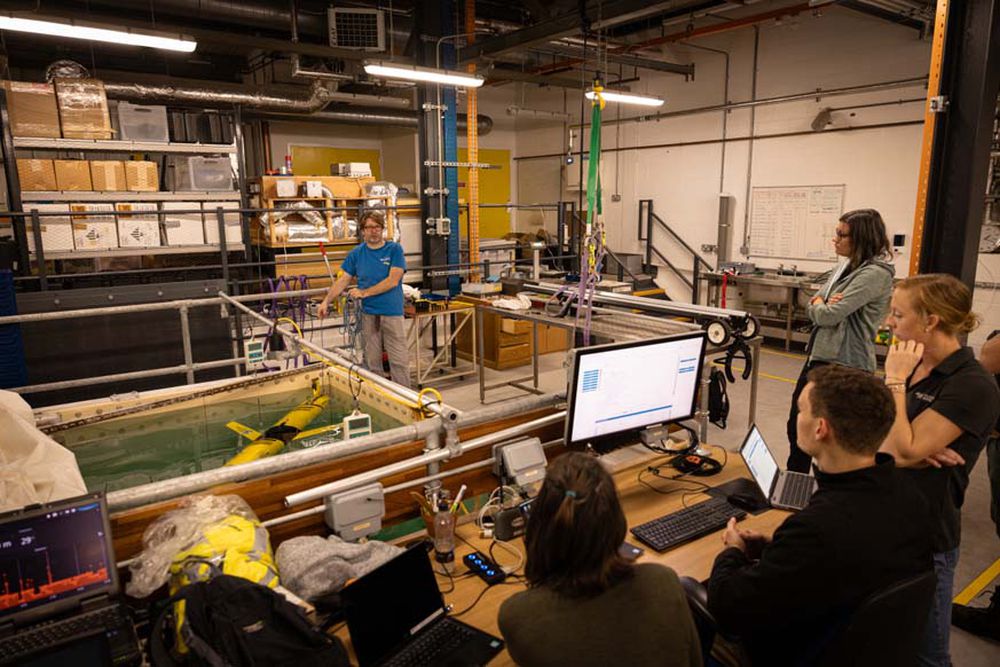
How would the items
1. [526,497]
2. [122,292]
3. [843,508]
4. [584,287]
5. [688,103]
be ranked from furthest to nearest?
[688,103] → [122,292] → [584,287] → [526,497] → [843,508]

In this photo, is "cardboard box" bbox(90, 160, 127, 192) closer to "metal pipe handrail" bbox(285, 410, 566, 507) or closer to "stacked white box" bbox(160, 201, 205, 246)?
"stacked white box" bbox(160, 201, 205, 246)

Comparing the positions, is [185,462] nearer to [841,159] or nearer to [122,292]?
[122,292]

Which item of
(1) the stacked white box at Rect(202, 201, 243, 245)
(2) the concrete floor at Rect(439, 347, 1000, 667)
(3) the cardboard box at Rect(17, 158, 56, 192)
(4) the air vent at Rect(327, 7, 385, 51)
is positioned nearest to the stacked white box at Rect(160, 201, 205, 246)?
(1) the stacked white box at Rect(202, 201, 243, 245)

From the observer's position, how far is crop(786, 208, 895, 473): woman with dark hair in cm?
285

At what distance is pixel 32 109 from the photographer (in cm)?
525

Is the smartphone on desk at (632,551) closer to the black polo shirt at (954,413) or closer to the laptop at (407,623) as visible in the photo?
the laptop at (407,623)

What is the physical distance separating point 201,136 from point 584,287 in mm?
5144

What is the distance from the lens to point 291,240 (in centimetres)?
704

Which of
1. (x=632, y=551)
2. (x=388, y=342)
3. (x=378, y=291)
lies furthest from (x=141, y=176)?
(x=632, y=551)

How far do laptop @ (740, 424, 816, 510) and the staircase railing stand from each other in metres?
6.84

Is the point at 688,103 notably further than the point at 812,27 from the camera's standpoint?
Yes

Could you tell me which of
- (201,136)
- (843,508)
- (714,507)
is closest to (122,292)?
(201,136)

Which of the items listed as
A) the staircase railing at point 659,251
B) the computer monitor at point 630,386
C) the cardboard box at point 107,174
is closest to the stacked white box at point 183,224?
the cardboard box at point 107,174

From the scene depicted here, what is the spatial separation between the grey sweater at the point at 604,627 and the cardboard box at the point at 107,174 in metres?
5.92
